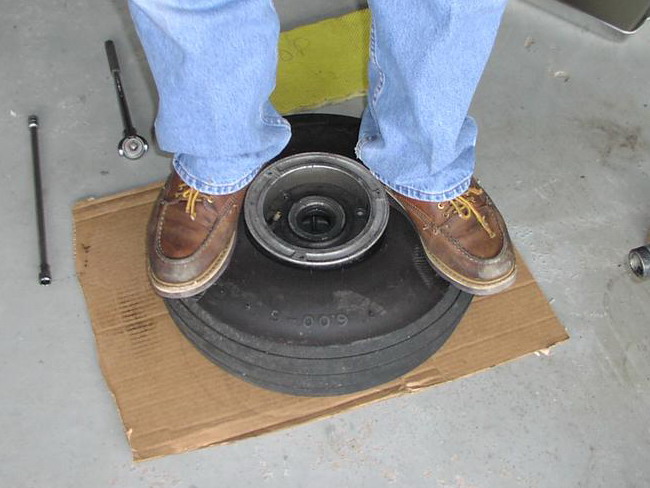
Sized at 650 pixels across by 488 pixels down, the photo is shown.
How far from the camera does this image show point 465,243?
1028 millimetres

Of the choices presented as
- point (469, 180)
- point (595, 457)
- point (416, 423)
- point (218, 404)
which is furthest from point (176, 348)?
point (595, 457)

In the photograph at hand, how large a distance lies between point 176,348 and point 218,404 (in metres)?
0.11

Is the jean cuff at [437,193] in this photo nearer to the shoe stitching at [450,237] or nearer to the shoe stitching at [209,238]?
the shoe stitching at [450,237]

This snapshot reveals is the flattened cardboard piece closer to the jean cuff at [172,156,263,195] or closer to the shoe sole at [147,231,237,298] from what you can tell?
the shoe sole at [147,231,237,298]

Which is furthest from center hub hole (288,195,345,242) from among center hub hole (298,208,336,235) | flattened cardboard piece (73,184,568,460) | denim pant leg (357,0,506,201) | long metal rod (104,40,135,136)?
long metal rod (104,40,135,136)

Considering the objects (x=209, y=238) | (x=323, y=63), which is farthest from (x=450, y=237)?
(x=323, y=63)

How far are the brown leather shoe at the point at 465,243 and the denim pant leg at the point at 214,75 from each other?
25 cm

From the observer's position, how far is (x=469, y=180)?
0.99 metres

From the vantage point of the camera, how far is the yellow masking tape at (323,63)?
4.45ft

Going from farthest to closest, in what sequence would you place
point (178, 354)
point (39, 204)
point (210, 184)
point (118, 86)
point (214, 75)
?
point (118, 86)
point (39, 204)
point (178, 354)
point (210, 184)
point (214, 75)

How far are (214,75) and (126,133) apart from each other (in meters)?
0.53

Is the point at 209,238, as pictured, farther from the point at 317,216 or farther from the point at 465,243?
the point at 465,243

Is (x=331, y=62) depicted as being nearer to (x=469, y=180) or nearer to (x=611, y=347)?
(x=469, y=180)

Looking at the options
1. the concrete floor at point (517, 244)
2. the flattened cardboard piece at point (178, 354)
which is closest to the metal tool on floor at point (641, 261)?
the concrete floor at point (517, 244)
